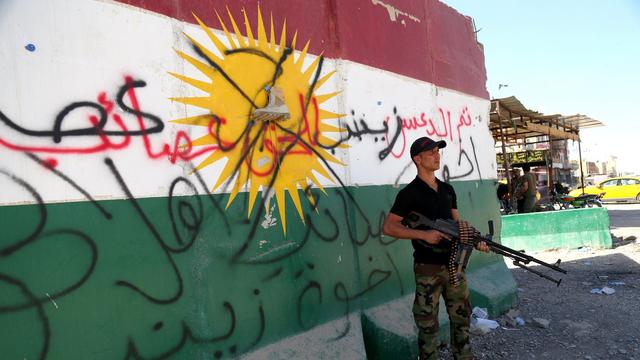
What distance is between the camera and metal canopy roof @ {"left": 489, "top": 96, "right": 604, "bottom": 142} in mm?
9593

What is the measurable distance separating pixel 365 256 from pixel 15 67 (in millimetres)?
2709

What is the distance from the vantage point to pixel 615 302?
5.07 metres

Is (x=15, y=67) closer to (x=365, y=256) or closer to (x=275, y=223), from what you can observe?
(x=275, y=223)

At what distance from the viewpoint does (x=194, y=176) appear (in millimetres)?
2605

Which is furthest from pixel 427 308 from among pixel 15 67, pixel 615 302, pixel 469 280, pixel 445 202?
pixel 615 302

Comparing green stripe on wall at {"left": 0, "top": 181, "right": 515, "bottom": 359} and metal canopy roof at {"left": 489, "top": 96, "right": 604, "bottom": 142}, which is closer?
green stripe on wall at {"left": 0, "top": 181, "right": 515, "bottom": 359}

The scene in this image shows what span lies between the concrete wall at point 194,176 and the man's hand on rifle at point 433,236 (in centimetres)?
75

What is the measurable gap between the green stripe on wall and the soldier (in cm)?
58

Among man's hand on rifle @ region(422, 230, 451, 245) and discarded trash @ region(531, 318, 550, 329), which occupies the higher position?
man's hand on rifle @ region(422, 230, 451, 245)

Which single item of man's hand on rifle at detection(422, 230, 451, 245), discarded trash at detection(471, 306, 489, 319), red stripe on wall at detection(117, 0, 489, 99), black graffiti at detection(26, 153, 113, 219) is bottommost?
discarded trash at detection(471, 306, 489, 319)

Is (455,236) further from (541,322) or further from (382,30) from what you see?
(541,322)

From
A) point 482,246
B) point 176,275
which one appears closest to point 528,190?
point 482,246

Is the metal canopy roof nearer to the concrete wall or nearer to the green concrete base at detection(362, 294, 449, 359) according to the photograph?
the concrete wall

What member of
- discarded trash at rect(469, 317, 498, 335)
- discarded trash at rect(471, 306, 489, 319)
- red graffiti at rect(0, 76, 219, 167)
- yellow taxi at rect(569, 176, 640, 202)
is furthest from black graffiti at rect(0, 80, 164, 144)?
yellow taxi at rect(569, 176, 640, 202)
